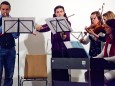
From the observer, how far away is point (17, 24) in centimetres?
346

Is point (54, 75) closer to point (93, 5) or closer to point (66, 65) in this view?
point (66, 65)

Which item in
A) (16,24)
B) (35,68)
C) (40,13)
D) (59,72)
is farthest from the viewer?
(40,13)

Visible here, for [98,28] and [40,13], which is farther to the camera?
[40,13]

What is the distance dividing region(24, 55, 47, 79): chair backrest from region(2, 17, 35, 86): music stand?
0.88 meters

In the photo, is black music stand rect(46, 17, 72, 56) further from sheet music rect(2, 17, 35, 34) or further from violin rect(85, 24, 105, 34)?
violin rect(85, 24, 105, 34)

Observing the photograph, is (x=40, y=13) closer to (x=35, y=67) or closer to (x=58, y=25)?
(x=35, y=67)

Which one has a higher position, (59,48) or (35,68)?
(59,48)

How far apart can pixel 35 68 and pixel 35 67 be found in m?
0.02

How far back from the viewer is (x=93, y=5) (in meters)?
4.72

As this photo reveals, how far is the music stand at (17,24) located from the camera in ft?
11.2

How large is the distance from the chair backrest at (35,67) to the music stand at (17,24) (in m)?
0.88

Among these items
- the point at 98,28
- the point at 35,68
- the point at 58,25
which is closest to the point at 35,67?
the point at 35,68

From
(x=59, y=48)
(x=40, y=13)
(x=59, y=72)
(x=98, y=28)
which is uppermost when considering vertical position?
(x=40, y=13)

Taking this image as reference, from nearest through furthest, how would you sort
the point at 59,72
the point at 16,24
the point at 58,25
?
1. the point at 16,24
2. the point at 58,25
3. the point at 59,72
